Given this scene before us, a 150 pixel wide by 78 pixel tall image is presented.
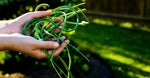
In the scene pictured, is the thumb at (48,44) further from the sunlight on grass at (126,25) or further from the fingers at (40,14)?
the sunlight on grass at (126,25)

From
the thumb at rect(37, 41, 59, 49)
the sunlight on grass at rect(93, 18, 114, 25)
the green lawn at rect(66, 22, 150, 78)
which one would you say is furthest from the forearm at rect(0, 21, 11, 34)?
the sunlight on grass at rect(93, 18, 114, 25)

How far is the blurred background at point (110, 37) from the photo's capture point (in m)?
3.39

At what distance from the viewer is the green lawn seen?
12.8ft

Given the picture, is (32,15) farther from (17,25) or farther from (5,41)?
(5,41)

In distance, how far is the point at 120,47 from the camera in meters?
5.01

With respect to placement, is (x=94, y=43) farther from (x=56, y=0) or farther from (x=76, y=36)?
(x=56, y=0)

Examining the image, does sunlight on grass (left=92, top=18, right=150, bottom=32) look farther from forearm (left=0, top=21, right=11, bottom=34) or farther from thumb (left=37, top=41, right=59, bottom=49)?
thumb (left=37, top=41, right=59, bottom=49)

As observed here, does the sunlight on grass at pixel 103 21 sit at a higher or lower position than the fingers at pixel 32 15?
lower

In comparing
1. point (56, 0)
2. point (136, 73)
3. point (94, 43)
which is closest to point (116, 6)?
point (94, 43)

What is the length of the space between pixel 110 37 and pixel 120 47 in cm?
77

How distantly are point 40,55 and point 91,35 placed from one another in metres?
4.16

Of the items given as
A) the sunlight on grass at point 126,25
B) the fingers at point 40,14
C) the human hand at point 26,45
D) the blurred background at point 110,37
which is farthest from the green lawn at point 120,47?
the human hand at point 26,45

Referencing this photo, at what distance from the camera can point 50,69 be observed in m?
3.28

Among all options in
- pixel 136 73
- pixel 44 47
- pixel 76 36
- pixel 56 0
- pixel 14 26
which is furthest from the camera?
pixel 76 36
